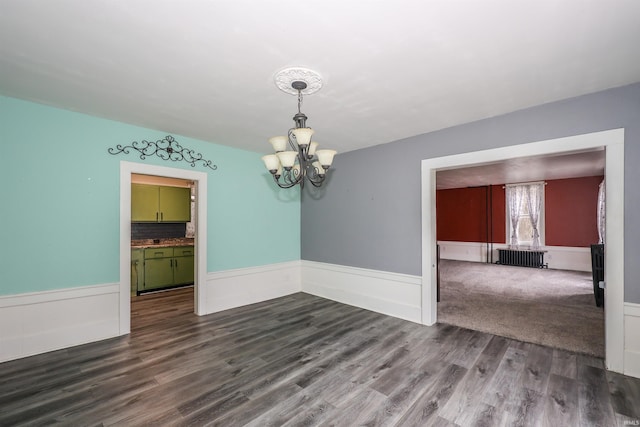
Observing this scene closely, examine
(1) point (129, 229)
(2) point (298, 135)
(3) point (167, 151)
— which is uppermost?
(3) point (167, 151)

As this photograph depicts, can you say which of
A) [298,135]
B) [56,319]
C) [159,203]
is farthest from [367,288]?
[159,203]

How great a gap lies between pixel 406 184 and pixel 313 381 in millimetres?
2722

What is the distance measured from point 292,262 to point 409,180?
261 centimetres

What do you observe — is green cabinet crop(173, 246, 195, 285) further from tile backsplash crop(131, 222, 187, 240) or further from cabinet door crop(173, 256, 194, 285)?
tile backsplash crop(131, 222, 187, 240)

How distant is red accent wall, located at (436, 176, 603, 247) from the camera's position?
740 centimetres

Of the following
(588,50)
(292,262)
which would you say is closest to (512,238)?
(292,262)

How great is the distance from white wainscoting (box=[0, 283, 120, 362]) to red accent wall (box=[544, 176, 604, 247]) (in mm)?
10207

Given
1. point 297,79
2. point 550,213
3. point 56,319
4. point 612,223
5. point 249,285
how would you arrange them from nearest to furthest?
point 297,79 → point 612,223 → point 56,319 → point 249,285 → point 550,213

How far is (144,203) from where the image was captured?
564cm

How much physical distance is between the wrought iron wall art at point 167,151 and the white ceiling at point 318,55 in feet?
1.41

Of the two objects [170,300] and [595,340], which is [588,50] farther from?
[170,300]

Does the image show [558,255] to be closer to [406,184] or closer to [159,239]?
[406,184]

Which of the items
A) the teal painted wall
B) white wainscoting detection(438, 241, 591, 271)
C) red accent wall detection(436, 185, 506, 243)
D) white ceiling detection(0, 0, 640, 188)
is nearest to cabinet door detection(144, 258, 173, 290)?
the teal painted wall

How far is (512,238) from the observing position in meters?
8.60
